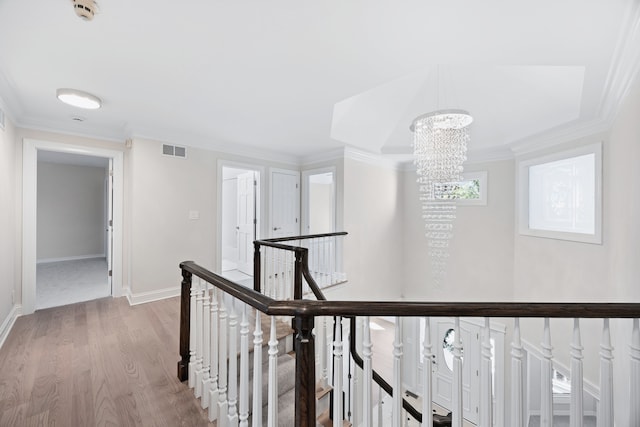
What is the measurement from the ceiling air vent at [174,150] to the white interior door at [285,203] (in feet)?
5.18

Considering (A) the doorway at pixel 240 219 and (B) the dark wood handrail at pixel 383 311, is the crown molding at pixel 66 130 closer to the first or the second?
(A) the doorway at pixel 240 219

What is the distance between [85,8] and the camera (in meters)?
1.50

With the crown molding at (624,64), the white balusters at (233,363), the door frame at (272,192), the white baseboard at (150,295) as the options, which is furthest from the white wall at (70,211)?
the crown molding at (624,64)

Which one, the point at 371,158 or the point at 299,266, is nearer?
the point at 299,266

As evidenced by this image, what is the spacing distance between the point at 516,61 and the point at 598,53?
0.52m

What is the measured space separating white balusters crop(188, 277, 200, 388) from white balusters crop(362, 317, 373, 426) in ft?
4.15

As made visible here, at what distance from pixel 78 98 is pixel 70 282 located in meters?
3.57

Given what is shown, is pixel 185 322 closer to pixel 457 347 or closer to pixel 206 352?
pixel 206 352

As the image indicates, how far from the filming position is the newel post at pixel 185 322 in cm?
200

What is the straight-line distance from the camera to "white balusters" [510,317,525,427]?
115 centimetres

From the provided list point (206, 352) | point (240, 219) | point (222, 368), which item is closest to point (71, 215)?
point (240, 219)

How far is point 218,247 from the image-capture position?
436 centimetres

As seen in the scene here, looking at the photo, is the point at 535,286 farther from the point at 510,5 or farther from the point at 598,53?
the point at 510,5

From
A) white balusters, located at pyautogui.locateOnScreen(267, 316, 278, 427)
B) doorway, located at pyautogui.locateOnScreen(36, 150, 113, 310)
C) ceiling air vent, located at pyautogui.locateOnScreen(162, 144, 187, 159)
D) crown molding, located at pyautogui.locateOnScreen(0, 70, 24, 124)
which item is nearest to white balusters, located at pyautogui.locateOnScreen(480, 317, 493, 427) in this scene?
white balusters, located at pyautogui.locateOnScreen(267, 316, 278, 427)
